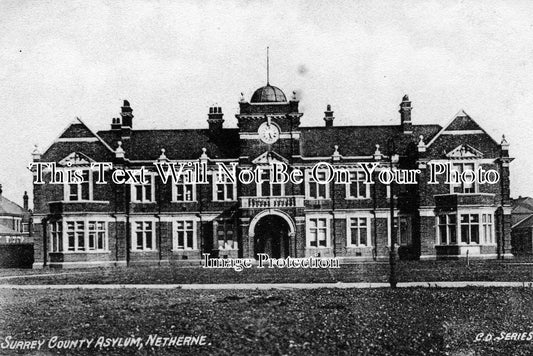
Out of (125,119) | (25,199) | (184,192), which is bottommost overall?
(184,192)

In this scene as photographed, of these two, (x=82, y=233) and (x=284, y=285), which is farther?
(x=82, y=233)

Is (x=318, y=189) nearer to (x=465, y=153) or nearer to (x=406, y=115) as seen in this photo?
Result: (x=406, y=115)

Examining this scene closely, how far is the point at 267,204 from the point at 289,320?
23229mm

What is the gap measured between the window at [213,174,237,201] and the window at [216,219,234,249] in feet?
4.70

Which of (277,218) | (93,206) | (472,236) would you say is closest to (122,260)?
(93,206)

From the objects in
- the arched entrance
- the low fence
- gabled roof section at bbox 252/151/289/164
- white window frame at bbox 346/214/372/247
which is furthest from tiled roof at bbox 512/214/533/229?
the low fence

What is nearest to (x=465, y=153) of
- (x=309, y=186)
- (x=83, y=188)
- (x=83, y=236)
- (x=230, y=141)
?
(x=309, y=186)

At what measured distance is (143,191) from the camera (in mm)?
40156

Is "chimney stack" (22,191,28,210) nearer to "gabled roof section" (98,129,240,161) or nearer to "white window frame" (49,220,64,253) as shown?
"gabled roof section" (98,129,240,161)

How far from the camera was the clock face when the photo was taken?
39.4 metres

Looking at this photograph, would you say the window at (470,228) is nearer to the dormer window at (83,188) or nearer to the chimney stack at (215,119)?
the chimney stack at (215,119)

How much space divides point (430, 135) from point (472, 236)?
303 inches

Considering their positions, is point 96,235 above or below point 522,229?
above

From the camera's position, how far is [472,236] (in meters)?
37.8
